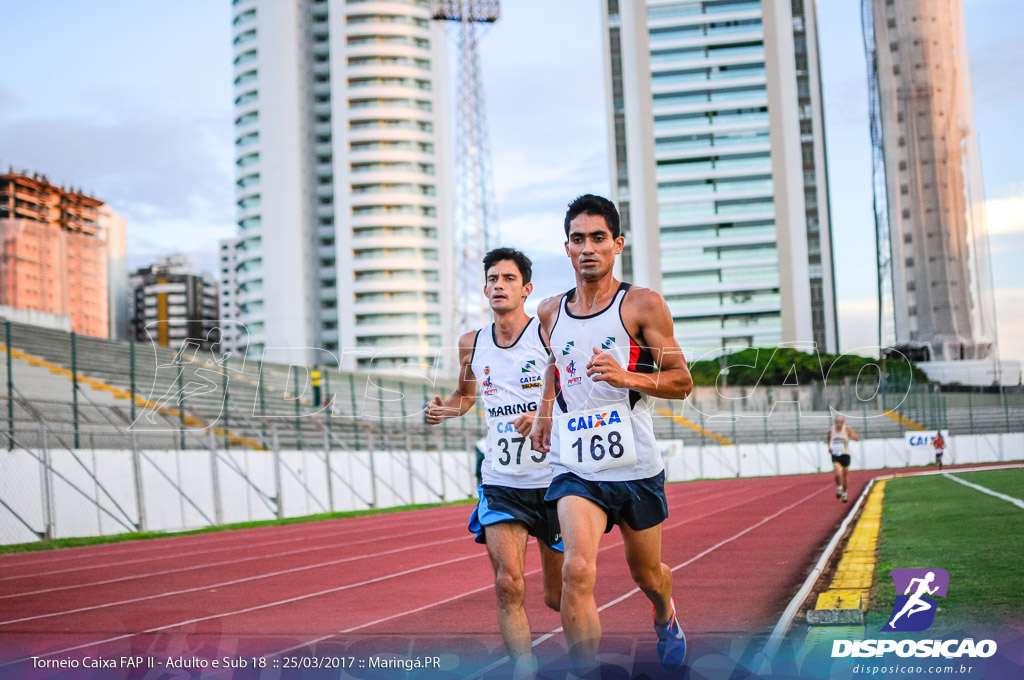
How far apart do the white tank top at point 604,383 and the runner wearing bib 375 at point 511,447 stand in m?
0.45

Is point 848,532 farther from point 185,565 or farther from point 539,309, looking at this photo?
point 539,309

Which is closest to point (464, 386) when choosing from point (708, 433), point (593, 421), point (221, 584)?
point (593, 421)

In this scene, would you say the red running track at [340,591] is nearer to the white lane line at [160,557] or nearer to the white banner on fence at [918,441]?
the white lane line at [160,557]

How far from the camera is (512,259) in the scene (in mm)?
6430

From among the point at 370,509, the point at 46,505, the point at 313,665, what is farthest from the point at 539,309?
the point at 370,509

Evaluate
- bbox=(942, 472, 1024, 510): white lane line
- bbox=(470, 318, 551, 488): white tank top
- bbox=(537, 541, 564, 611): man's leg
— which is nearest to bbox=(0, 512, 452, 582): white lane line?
bbox=(470, 318, 551, 488): white tank top

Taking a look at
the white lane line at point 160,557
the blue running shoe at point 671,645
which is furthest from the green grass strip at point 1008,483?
the blue running shoe at point 671,645

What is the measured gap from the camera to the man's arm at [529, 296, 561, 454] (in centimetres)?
561

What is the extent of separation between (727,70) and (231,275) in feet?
337

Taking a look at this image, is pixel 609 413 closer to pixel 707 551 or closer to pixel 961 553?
pixel 961 553

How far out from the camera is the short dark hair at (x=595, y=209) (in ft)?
18.3

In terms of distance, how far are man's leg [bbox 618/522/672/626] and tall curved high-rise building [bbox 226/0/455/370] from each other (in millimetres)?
91157

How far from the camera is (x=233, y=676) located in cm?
562

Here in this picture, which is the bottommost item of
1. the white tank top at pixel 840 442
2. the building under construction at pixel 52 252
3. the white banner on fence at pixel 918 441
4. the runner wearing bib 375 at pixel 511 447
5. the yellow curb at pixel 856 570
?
the white banner on fence at pixel 918 441
